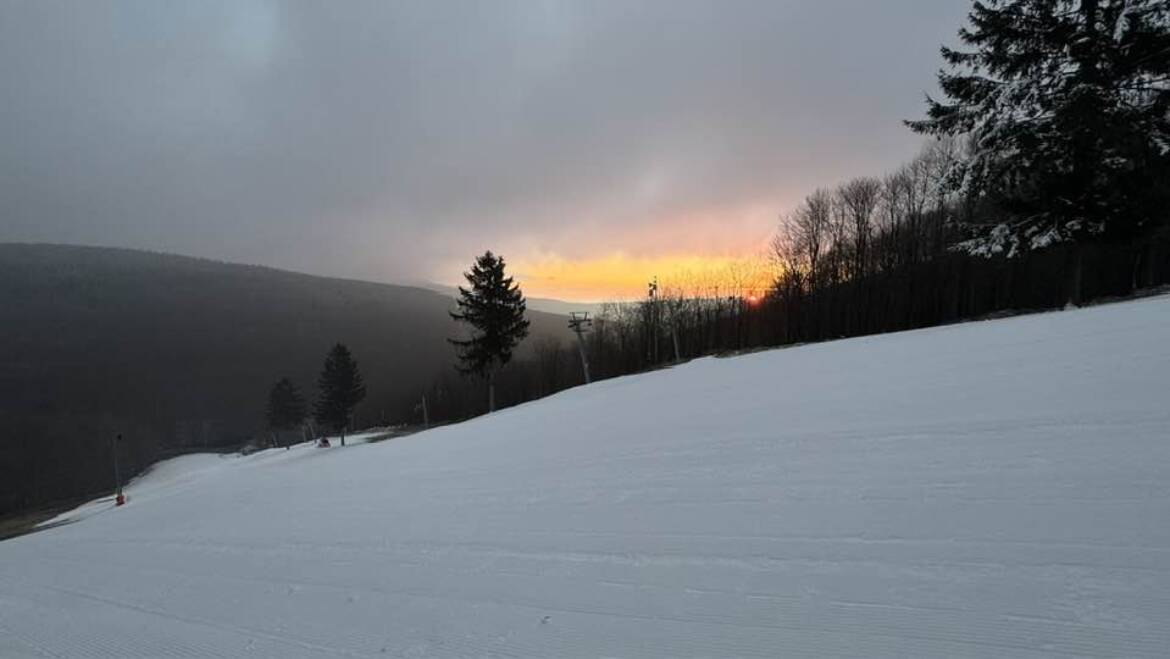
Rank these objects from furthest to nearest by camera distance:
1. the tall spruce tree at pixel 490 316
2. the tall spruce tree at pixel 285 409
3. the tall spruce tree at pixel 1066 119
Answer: the tall spruce tree at pixel 285 409 < the tall spruce tree at pixel 490 316 < the tall spruce tree at pixel 1066 119

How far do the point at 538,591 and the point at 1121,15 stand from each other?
2135cm

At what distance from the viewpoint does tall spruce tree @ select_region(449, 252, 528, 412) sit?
32719 millimetres

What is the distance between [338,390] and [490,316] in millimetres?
27125

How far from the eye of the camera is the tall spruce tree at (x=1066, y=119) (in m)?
13.8

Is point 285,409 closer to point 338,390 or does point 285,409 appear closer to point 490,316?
point 338,390

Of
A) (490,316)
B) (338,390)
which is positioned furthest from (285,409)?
(490,316)

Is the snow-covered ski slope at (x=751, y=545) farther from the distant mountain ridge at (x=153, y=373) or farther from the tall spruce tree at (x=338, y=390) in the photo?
the distant mountain ridge at (x=153, y=373)

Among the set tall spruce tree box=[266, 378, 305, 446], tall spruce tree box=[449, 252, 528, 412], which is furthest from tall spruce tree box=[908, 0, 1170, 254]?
tall spruce tree box=[266, 378, 305, 446]

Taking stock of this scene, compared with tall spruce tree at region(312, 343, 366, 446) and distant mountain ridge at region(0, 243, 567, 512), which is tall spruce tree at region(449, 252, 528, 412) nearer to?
tall spruce tree at region(312, 343, 366, 446)

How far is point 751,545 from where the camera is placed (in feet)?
11.8

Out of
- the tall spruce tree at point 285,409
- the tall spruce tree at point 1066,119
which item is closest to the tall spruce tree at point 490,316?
the tall spruce tree at point 1066,119

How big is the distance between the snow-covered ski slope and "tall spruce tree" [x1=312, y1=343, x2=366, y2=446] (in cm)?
4518

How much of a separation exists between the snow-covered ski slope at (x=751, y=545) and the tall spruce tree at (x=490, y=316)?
24.5 meters

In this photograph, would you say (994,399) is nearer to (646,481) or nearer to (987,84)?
(646,481)
